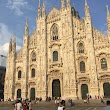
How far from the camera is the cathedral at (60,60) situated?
30938 mm

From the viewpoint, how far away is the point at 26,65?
3778cm

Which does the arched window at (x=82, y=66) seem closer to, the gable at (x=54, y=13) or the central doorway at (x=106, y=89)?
the central doorway at (x=106, y=89)

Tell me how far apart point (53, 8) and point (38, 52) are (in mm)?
10728

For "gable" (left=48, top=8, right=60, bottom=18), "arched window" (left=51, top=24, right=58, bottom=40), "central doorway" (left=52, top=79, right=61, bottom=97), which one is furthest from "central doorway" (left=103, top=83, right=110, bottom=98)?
"gable" (left=48, top=8, right=60, bottom=18)

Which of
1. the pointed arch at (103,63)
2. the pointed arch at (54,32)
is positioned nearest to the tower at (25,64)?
the pointed arch at (54,32)

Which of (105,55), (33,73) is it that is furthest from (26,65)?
(105,55)

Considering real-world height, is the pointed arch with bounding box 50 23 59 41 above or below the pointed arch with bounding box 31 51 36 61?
above

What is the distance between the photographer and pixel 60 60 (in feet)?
113

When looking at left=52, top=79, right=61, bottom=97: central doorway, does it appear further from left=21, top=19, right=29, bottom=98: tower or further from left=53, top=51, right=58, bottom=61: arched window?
left=21, top=19, right=29, bottom=98: tower

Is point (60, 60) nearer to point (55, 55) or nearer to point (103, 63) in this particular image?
point (55, 55)

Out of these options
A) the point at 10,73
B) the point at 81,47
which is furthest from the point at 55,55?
the point at 10,73

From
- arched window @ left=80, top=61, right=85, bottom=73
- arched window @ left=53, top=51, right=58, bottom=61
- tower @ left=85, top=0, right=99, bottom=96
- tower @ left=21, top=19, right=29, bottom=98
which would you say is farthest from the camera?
tower @ left=21, top=19, right=29, bottom=98

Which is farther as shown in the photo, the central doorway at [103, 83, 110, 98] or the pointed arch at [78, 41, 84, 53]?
the pointed arch at [78, 41, 84, 53]

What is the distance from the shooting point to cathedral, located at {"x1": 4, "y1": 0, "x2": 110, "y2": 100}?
1218 inches
